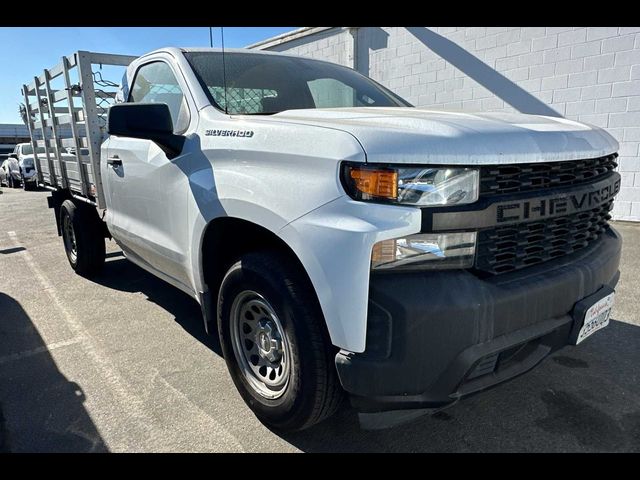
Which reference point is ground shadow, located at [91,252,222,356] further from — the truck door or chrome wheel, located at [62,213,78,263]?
the truck door

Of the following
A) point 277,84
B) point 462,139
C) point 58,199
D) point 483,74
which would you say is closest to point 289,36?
point 483,74

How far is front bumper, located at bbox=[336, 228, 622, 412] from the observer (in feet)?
5.29

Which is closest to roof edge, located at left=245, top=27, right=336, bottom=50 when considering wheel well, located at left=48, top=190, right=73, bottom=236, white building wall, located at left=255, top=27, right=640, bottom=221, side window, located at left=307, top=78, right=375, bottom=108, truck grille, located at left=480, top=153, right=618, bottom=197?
white building wall, located at left=255, top=27, right=640, bottom=221

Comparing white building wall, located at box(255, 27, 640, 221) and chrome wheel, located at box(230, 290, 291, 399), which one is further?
white building wall, located at box(255, 27, 640, 221)

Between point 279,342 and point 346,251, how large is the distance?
760mm

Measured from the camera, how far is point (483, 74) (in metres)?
7.63

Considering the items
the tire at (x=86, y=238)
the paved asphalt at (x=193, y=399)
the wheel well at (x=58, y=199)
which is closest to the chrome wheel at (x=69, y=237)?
the tire at (x=86, y=238)

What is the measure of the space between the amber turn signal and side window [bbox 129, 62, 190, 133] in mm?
1377

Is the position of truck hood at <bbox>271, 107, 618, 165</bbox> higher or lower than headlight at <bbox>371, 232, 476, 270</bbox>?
higher

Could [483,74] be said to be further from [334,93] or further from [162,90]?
[162,90]
